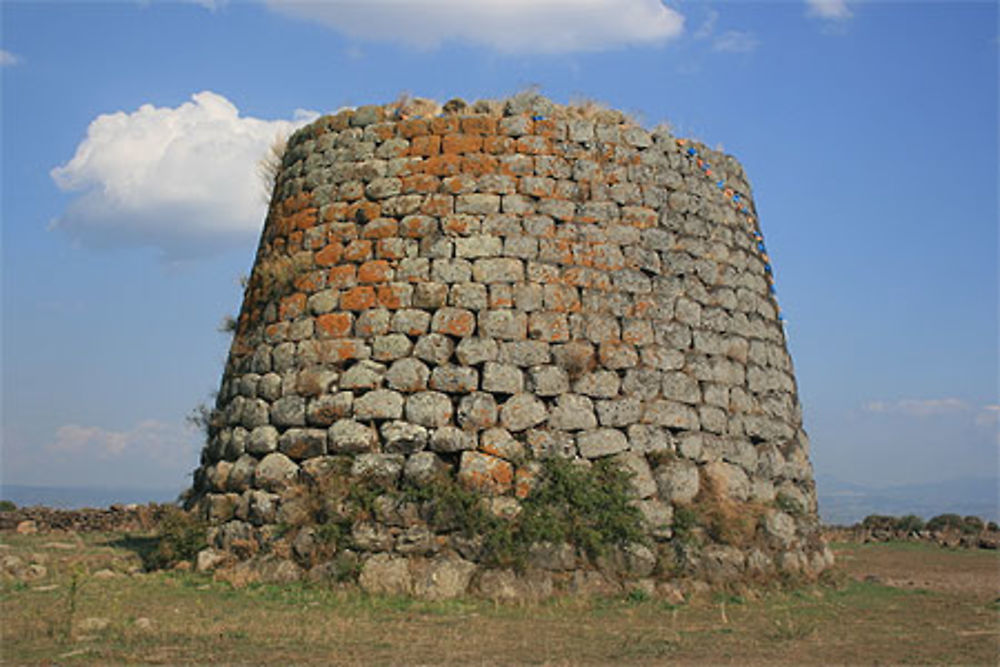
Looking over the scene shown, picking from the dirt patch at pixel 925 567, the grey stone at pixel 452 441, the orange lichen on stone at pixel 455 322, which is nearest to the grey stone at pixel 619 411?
the grey stone at pixel 452 441

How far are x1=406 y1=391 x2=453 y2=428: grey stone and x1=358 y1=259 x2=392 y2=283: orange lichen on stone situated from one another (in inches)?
50.3

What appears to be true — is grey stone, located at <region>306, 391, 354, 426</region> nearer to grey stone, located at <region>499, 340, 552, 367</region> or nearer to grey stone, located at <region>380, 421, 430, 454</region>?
grey stone, located at <region>380, 421, 430, 454</region>

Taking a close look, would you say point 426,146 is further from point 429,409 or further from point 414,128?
point 429,409

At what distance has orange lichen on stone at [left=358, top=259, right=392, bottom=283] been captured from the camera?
357 inches

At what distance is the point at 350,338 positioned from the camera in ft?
29.4

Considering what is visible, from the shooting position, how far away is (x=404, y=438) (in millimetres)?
8391

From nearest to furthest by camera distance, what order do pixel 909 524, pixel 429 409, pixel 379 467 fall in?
1. pixel 379 467
2. pixel 429 409
3. pixel 909 524

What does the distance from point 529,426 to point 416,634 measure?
2.56 m

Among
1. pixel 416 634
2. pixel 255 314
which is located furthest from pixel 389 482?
pixel 255 314

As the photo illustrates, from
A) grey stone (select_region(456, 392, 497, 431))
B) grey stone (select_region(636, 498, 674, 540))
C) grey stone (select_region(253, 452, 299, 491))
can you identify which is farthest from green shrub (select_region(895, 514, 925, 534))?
grey stone (select_region(253, 452, 299, 491))

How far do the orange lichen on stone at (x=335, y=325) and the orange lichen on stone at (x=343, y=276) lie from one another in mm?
320

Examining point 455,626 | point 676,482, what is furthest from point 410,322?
point 455,626

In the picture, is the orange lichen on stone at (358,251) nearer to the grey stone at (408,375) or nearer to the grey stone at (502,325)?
the grey stone at (408,375)

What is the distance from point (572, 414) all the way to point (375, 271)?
7.66 feet
